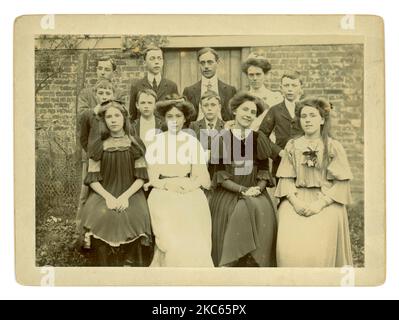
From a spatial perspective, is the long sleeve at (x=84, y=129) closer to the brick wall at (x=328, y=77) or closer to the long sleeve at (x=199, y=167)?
the brick wall at (x=328, y=77)

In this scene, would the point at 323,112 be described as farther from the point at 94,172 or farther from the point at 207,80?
the point at 94,172

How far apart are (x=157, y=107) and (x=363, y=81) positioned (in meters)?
1.46

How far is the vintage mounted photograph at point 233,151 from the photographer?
297 inches

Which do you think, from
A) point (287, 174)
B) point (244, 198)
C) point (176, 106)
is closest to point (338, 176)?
point (287, 174)

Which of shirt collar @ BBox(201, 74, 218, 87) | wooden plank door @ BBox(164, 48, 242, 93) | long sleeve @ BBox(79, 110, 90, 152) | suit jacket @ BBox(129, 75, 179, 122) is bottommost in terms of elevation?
long sleeve @ BBox(79, 110, 90, 152)

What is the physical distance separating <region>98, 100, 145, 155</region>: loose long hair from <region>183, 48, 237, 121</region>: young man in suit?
441mm

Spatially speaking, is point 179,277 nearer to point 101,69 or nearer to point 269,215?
point 269,215

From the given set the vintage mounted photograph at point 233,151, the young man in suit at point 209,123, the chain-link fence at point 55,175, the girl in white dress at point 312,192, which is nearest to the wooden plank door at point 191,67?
the vintage mounted photograph at point 233,151

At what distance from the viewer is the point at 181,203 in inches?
297

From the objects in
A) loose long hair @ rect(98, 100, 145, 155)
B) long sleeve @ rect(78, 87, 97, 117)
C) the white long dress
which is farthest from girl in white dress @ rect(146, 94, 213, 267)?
long sleeve @ rect(78, 87, 97, 117)

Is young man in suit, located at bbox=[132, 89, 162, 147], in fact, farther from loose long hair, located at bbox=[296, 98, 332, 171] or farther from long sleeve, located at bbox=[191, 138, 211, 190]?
loose long hair, located at bbox=[296, 98, 332, 171]

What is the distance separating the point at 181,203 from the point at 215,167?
348 millimetres

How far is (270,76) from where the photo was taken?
757cm

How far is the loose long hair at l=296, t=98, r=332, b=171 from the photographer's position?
298 inches
